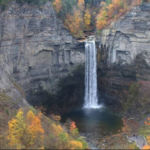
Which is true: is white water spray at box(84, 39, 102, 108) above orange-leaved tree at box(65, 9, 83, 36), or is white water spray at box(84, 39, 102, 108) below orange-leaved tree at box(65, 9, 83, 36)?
below

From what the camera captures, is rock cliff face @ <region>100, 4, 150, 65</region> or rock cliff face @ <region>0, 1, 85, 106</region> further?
rock cliff face @ <region>100, 4, 150, 65</region>


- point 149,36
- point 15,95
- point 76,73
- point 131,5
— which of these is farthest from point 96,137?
point 131,5

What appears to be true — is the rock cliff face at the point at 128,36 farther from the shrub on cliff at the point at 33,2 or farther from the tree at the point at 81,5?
the shrub on cliff at the point at 33,2

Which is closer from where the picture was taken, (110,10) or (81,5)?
(110,10)

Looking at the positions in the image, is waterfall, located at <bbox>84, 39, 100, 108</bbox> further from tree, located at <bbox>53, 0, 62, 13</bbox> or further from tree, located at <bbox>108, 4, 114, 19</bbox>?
tree, located at <bbox>53, 0, 62, 13</bbox>

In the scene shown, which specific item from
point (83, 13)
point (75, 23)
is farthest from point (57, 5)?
point (83, 13)

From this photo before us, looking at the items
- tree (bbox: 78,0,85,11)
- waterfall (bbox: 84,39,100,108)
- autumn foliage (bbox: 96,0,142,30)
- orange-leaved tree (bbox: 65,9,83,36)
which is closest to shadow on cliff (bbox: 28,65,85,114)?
waterfall (bbox: 84,39,100,108)

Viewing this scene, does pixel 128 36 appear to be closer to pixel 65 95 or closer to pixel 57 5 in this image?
pixel 57 5

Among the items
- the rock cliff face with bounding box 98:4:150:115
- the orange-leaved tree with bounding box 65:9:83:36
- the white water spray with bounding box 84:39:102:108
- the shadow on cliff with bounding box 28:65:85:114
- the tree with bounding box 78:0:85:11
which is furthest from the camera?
the tree with bounding box 78:0:85:11
